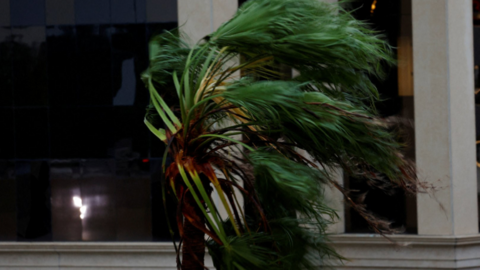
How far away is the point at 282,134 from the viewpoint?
15.2 ft

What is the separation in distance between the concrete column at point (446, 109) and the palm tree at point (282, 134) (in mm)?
7370

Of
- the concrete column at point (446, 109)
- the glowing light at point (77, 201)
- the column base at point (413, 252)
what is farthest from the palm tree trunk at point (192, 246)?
the glowing light at point (77, 201)

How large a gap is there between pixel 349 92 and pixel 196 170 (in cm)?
163

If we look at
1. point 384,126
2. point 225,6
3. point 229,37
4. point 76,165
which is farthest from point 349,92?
point 76,165

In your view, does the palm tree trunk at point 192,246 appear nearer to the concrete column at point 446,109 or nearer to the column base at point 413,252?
the column base at point 413,252

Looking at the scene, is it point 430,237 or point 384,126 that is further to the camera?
point 430,237

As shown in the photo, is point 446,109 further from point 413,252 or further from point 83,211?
point 83,211

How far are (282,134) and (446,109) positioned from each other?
8.16 metres

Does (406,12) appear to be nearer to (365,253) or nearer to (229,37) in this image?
(365,253)

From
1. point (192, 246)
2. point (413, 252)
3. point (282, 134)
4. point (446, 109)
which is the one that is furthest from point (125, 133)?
point (282, 134)

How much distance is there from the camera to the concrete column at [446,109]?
11680 mm

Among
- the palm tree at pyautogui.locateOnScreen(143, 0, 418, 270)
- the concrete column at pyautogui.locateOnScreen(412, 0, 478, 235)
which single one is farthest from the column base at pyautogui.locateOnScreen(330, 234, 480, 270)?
the palm tree at pyautogui.locateOnScreen(143, 0, 418, 270)

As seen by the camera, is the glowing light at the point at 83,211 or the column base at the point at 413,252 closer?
the column base at the point at 413,252

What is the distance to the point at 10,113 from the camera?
12.5 metres
